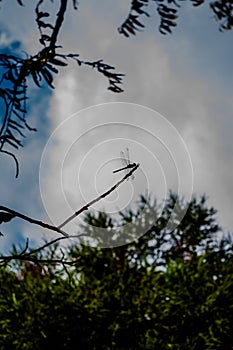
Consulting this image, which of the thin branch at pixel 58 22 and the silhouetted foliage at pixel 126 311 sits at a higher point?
the silhouetted foliage at pixel 126 311

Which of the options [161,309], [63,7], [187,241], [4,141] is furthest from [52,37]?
[187,241]

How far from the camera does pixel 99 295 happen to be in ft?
31.9

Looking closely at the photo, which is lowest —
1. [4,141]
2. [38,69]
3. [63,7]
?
[4,141]

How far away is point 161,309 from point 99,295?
3.76 feet

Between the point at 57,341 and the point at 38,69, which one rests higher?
the point at 57,341

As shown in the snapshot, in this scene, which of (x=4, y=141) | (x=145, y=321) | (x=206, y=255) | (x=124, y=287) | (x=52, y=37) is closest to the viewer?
(x=4, y=141)

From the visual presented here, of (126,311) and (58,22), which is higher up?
(126,311)

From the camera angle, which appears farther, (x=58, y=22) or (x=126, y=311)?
(x=126, y=311)

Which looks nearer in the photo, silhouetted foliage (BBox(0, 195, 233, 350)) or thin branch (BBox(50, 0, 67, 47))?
thin branch (BBox(50, 0, 67, 47))

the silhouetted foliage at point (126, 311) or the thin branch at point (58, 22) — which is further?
the silhouetted foliage at point (126, 311)

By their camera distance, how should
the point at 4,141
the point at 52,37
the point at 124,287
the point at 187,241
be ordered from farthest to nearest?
the point at 187,241 < the point at 124,287 < the point at 52,37 < the point at 4,141

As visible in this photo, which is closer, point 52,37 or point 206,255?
point 52,37

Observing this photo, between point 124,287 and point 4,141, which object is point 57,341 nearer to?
point 124,287

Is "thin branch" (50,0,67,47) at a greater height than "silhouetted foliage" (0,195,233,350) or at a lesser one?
lesser
